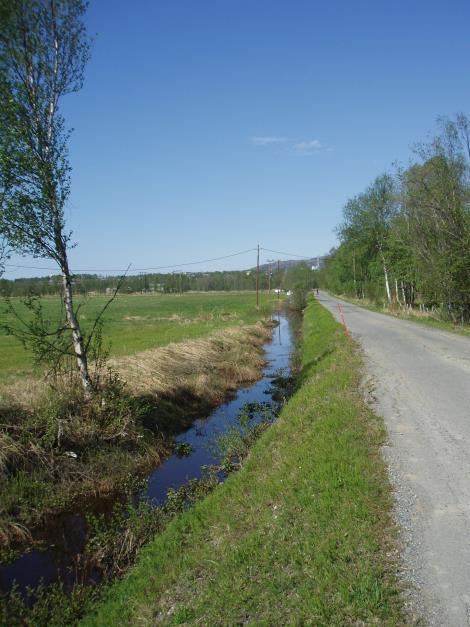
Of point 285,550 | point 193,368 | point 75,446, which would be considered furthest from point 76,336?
point 193,368

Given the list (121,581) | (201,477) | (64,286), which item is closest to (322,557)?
(121,581)

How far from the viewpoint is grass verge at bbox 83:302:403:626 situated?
3.99 m

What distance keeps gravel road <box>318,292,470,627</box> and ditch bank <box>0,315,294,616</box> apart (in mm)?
3999

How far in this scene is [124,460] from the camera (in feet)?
33.6

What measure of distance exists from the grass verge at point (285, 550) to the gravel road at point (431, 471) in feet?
0.76

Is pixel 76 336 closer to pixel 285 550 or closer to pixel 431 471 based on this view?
pixel 285 550

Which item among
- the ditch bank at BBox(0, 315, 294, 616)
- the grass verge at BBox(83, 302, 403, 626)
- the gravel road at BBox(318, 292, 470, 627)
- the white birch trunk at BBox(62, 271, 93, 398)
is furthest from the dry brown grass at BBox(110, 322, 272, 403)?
the grass verge at BBox(83, 302, 403, 626)

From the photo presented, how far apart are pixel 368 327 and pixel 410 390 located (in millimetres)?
15114

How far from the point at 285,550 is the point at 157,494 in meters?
4.97

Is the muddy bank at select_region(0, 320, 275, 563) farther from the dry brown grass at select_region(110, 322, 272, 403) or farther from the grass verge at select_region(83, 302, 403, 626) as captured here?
the grass verge at select_region(83, 302, 403, 626)

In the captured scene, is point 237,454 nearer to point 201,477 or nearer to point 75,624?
point 201,477

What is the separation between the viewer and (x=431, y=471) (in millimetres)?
6070

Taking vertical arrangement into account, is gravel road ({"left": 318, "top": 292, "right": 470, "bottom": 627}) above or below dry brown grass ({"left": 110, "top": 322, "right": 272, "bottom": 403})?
above

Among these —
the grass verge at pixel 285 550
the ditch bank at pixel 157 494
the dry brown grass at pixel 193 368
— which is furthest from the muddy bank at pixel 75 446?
the grass verge at pixel 285 550
